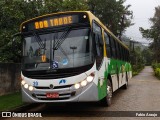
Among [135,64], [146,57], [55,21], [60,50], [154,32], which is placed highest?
[154,32]

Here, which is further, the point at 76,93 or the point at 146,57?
the point at 146,57

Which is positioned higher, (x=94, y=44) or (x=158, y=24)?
(x=158, y=24)

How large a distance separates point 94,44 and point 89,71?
915 mm

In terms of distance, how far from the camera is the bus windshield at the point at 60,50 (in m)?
9.01

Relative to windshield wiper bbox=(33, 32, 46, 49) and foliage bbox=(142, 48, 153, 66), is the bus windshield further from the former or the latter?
foliage bbox=(142, 48, 153, 66)

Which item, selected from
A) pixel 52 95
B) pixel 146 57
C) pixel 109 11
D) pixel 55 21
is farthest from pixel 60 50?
pixel 146 57

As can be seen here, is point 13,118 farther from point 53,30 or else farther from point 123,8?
point 123,8

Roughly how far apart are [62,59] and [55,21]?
1.36 meters

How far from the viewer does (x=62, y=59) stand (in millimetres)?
9055

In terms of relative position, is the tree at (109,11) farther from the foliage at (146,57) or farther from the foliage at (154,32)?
the foliage at (146,57)

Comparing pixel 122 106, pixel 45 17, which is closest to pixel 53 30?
pixel 45 17

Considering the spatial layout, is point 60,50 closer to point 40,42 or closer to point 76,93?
point 40,42

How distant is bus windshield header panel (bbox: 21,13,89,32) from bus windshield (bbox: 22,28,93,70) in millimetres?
298

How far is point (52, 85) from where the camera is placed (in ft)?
29.4
